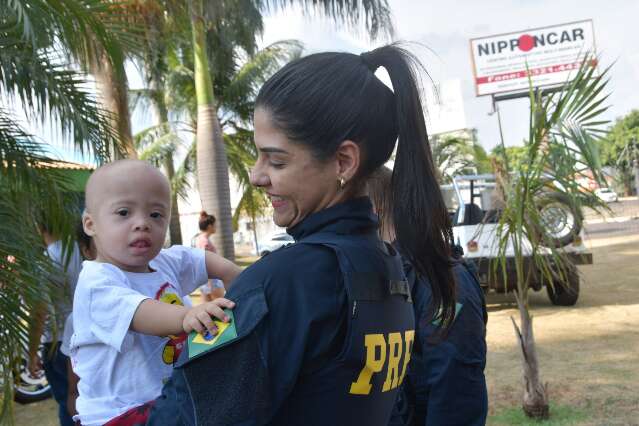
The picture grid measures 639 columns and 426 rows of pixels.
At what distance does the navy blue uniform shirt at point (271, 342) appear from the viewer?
3.16ft

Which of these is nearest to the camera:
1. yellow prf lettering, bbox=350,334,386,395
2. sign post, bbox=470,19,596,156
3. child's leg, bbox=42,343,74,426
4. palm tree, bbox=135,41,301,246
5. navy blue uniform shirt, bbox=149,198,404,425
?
navy blue uniform shirt, bbox=149,198,404,425

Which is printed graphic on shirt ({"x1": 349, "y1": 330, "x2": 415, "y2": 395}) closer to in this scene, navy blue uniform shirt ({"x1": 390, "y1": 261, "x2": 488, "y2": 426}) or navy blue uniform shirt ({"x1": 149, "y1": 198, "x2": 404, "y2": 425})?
navy blue uniform shirt ({"x1": 149, "y1": 198, "x2": 404, "y2": 425})

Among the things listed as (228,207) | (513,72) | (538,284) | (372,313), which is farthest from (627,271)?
(513,72)

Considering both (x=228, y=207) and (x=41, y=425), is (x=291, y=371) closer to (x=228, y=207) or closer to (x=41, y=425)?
(x=41, y=425)

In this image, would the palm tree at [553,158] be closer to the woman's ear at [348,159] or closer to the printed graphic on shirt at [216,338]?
the woman's ear at [348,159]

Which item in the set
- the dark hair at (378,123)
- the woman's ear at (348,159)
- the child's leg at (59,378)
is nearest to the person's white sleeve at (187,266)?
the dark hair at (378,123)

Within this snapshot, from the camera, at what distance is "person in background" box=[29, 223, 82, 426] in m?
4.09

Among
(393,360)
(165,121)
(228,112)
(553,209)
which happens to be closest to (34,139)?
(553,209)

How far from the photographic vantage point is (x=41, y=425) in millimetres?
5867

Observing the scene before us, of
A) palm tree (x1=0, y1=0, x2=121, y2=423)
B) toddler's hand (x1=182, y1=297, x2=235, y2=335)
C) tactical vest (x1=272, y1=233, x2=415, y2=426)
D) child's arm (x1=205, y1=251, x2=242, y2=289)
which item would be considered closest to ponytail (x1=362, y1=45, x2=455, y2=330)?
tactical vest (x1=272, y1=233, x2=415, y2=426)

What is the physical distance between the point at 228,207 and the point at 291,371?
1047 cm

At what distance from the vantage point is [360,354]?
107 centimetres

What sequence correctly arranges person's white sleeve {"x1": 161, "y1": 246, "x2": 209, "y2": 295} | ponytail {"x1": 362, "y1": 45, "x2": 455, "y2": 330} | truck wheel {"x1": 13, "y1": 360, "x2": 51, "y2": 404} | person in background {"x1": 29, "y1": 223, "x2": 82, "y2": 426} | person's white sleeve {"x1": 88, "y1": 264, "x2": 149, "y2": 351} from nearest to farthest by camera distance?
1. ponytail {"x1": 362, "y1": 45, "x2": 455, "y2": 330}
2. person's white sleeve {"x1": 88, "y1": 264, "x2": 149, "y2": 351}
3. person's white sleeve {"x1": 161, "y1": 246, "x2": 209, "y2": 295}
4. person in background {"x1": 29, "y1": 223, "x2": 82, "y2": 426}
5. truck wheel {"x1": 13, "y1": 360, "x2": 51, "y2": 404}

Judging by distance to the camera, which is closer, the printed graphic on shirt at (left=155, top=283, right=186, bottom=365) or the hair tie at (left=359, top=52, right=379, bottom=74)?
the hair tie at (left=359, top=52, right=379, bottom=74)
